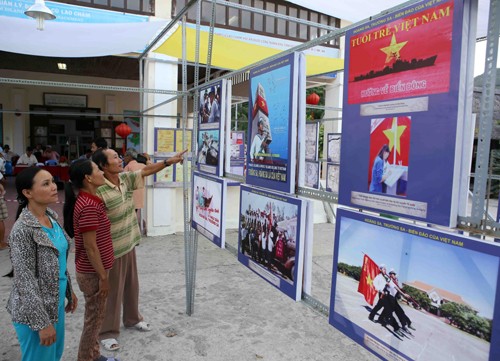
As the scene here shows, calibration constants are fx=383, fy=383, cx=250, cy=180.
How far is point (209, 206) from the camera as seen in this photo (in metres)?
3.12

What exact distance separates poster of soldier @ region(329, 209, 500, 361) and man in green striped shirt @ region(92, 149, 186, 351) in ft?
5.88

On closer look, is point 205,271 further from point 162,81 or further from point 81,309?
point 162,81

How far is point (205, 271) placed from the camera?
193 inches

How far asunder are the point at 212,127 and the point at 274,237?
4.06ft

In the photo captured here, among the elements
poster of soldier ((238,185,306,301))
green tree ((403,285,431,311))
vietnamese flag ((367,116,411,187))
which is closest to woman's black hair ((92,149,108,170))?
poster of soldier ((238,185,306,301))

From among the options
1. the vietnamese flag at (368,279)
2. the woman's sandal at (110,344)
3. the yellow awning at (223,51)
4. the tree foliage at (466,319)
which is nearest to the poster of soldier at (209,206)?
the woman's sandal at (110,344)

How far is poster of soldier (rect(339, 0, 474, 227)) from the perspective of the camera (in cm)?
116

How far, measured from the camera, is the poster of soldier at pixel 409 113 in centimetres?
116

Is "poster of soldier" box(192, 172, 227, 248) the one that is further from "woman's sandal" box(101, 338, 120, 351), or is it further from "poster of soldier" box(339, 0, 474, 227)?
"poster of soldier" box(339, 0, 474, 227)

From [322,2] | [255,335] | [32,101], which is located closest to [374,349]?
[255,335]

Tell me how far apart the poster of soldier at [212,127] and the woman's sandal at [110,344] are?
1.51 meters

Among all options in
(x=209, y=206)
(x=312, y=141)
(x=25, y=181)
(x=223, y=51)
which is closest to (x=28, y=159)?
(x=223, y=51)

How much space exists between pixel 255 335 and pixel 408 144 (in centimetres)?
247

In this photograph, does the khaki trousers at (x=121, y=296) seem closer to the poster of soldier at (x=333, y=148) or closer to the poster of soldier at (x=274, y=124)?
the poster of soldier at (x=274, y=124)
